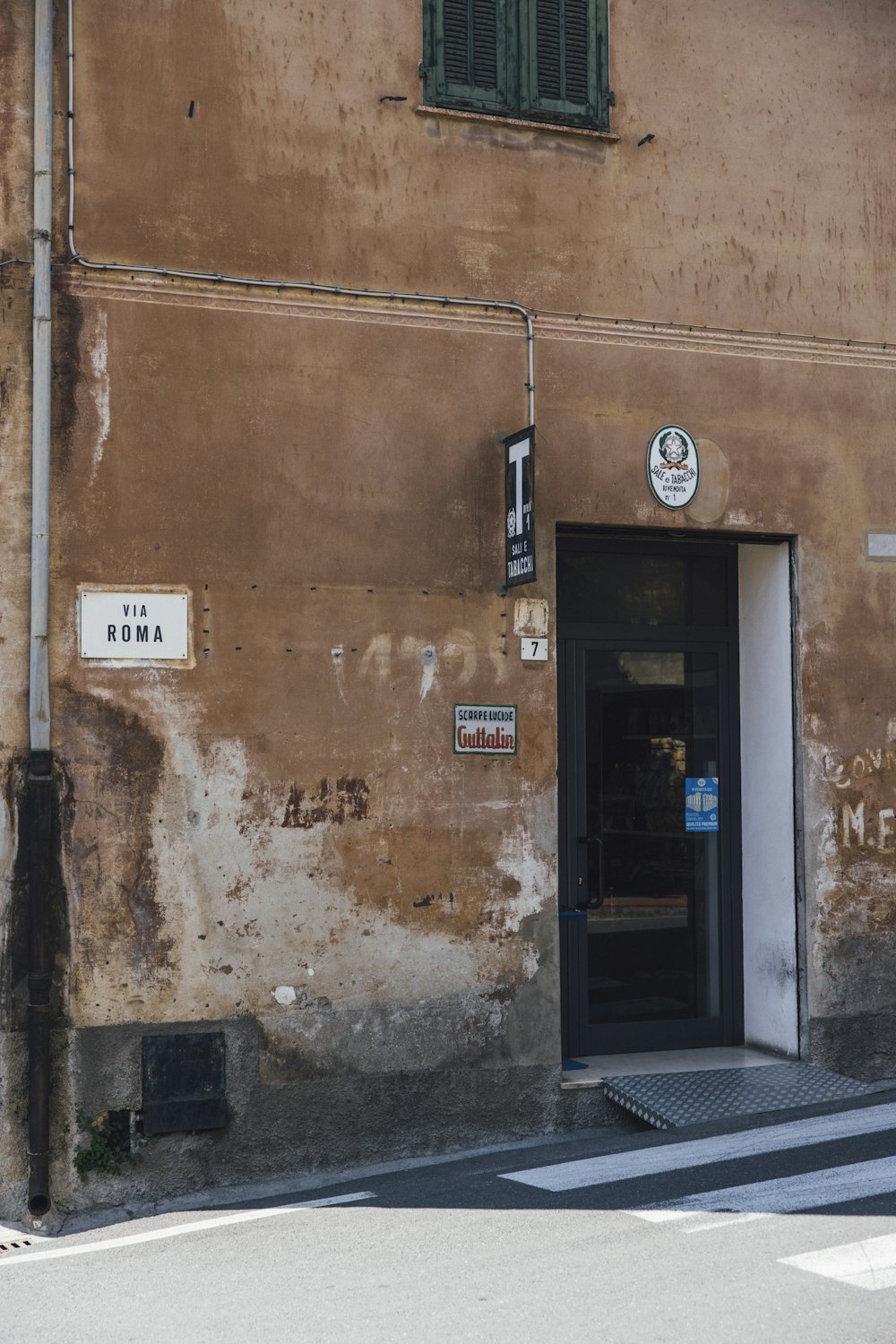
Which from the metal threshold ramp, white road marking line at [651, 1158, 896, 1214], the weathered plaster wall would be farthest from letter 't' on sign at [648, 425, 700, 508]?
white road marking line at [651, 1158, 896, 1214]

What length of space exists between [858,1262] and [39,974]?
3937 mm

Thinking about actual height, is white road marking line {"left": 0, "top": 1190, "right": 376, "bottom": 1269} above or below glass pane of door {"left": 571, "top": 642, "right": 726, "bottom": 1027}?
below

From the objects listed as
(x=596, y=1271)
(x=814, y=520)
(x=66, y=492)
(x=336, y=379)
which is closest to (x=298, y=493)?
(x=336, y=379)

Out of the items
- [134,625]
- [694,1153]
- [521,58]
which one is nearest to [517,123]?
[521,58]

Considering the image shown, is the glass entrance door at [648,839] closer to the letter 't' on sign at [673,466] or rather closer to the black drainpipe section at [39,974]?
the letter 't' on sign at [673,466]

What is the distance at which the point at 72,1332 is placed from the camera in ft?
17.7

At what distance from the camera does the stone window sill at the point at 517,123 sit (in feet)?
26.9

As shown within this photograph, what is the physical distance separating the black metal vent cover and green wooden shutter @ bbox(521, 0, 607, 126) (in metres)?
5.54

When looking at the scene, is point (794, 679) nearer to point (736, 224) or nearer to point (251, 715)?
point (736, 224)

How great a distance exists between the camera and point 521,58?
27.7 feet

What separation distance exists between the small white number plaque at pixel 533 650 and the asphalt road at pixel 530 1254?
2670 millimetres

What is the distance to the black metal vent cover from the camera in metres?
7.28

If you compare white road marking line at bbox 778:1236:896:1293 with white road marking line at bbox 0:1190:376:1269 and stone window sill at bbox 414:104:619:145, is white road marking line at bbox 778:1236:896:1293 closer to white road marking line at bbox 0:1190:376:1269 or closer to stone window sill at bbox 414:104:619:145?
white road marking line at bbox 0:1190:376:1269

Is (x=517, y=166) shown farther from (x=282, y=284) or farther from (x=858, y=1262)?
(x=858, y=1262)
